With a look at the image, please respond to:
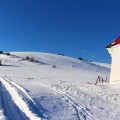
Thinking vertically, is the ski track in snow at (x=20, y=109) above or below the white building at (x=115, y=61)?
below

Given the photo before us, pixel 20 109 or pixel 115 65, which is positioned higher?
pixel 115 65

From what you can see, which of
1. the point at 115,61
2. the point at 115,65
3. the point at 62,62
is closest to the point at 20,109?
the point at 115,65

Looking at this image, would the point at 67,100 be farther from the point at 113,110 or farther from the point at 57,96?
the point at 113,110

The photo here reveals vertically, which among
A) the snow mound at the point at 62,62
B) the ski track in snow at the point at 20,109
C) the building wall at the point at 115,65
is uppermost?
the snow mound at the point at 62,62

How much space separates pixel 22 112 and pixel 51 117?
0.95 meters

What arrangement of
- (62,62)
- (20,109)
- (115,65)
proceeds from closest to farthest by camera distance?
1. (20,109)
2. (115,65)
3. (62,62)

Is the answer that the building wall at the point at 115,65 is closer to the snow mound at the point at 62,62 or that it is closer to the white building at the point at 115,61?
the white building at the point at 115,61

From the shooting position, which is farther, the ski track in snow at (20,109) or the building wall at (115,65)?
the building wall at (115,65)

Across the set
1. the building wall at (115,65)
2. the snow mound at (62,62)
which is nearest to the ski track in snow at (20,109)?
the building wall at (115,65)

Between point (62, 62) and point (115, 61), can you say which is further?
point (62, 62)

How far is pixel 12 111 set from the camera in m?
9.78

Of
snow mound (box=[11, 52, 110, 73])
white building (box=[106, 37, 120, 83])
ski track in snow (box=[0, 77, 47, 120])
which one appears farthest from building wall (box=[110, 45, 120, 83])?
snow mound (box=[11, 52, 110, 73])

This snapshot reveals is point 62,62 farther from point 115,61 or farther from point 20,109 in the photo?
point 20,109

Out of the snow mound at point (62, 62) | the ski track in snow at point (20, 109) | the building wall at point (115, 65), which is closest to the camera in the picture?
the ski track in snow at point (20, 109)
